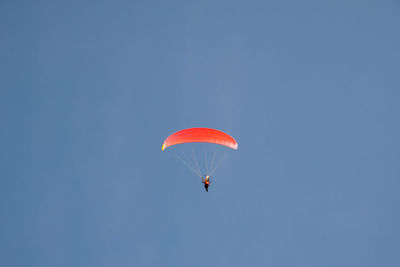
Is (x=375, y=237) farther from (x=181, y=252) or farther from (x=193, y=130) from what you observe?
(x=193, y=130)

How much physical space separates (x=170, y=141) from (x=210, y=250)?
3623 cm

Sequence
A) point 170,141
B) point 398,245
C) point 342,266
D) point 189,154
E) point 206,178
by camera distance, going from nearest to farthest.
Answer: point 170,141 → point 206,178 → point 342,266 → point 398,245 → point 189,154

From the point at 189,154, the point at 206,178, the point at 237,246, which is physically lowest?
the point at 206,178

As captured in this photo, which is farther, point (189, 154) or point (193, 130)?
point (189, 154)

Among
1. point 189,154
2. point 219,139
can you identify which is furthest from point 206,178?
point 189,154

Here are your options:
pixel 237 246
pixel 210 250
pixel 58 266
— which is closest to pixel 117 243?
pixel 58 266

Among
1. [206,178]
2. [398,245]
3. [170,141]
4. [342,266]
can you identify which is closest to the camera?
[170,141]

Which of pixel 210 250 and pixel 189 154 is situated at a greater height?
pixel 189 154

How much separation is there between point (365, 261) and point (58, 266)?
1928 inches

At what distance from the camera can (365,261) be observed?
54.8 metres

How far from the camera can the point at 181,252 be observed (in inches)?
2172

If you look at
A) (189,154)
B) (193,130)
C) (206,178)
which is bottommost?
(206,178)

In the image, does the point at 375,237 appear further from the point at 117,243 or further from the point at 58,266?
the point at 58,266

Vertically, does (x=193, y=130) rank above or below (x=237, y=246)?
below
